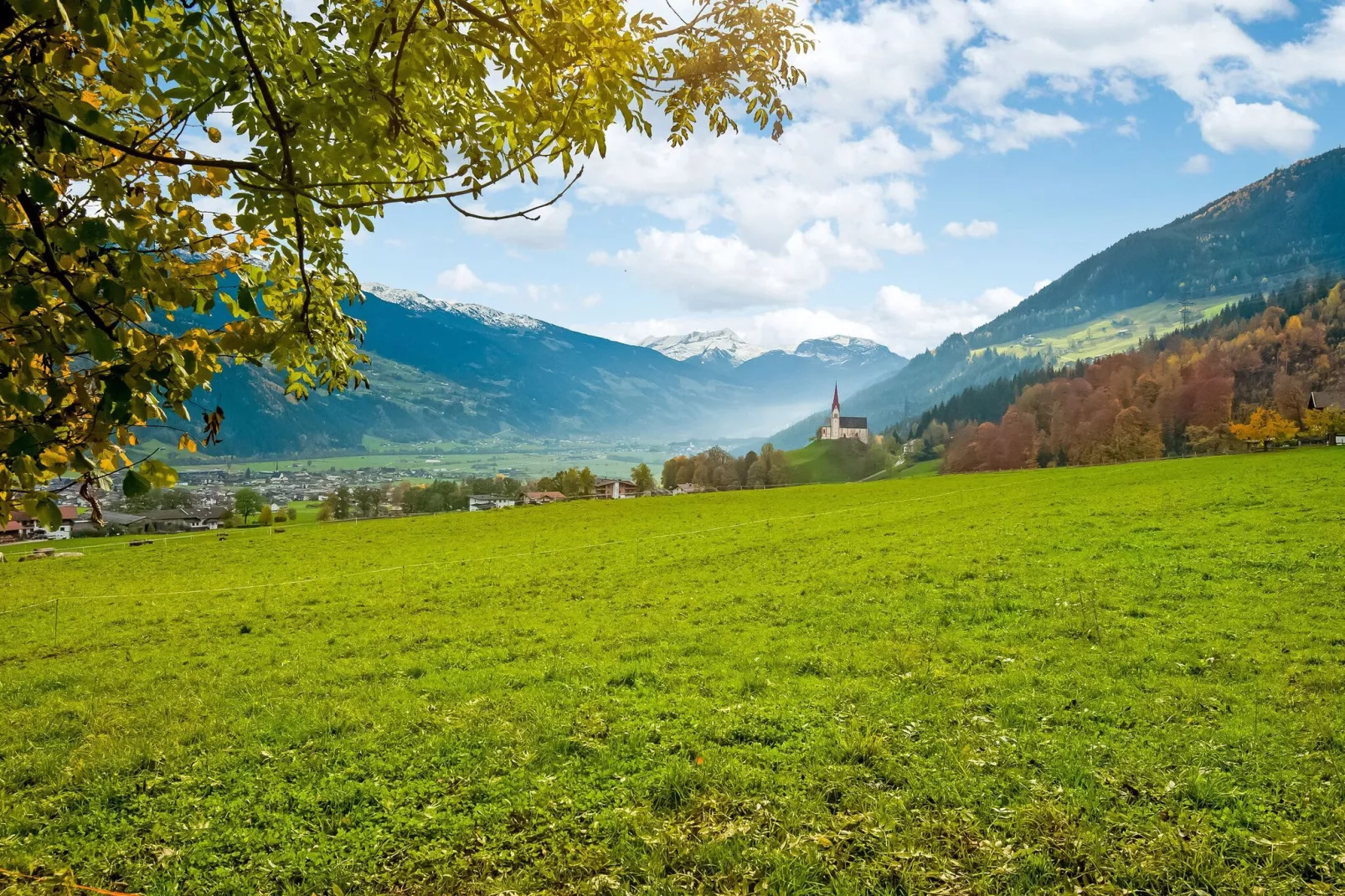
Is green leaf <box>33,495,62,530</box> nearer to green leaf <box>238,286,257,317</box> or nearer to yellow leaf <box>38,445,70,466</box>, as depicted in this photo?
yellow leaf <box>38,445,70,466</box>

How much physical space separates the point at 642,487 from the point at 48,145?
347ft

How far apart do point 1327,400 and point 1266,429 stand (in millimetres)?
15780

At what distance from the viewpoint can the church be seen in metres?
184

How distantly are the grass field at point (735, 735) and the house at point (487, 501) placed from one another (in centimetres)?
8614

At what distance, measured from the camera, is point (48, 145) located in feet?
9.46

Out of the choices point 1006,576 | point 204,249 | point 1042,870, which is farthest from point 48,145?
point 1006,576

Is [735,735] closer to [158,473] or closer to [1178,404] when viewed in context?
[158,473]

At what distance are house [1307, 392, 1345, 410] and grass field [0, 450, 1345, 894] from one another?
8417 cm

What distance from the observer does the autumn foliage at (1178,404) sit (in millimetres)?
81375

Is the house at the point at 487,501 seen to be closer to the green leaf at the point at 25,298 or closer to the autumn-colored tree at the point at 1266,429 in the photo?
→ the autumn-colored tree at the point at 1266,429

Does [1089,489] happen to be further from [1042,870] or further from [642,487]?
[642,487]

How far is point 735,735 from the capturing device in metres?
7.97

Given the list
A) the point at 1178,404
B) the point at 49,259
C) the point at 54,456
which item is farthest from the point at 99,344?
the point at 1178,404

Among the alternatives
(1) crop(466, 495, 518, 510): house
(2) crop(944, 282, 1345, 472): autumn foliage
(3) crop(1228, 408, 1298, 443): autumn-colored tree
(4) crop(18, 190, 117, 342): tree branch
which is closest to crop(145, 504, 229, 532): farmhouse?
(1) crop(466, 495, 518, 510): house
